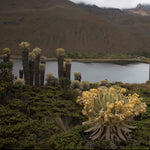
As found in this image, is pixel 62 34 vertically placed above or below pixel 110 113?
above

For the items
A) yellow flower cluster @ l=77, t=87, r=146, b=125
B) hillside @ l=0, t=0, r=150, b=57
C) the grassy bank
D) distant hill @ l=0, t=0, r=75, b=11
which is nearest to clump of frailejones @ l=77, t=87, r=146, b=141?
yellow flower cluster @ l=77, t=87, r=146, b=125

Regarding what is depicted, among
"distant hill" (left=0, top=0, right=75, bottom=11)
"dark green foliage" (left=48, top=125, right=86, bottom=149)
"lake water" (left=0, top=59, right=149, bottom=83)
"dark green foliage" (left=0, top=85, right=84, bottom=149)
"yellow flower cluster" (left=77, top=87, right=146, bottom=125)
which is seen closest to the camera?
"yellow flower cluster" (left=77, top=87, right=146, bottom=125)

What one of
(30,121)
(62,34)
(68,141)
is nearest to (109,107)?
(68,141)

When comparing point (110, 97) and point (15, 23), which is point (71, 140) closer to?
point (110, 97)

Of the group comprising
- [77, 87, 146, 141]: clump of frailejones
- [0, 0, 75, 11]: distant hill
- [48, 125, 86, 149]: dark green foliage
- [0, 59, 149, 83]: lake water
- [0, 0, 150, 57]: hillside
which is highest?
[0, 0, 75, 11]: distant hill

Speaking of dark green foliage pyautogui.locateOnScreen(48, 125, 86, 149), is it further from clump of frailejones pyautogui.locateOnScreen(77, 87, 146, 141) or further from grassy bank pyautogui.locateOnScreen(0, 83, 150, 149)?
clump of frailejones pyautogui.locateOnScreen(77, 87, 146, 141)

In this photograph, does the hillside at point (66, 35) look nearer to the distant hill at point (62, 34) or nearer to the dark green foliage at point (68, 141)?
the distant hill at point (62, 34)

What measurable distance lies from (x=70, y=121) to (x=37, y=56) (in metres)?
6.66

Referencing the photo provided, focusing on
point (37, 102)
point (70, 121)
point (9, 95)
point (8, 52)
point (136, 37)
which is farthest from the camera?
point (136, 37)

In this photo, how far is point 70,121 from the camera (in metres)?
5.50

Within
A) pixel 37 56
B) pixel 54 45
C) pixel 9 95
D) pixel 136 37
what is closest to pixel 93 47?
pixel 54 45

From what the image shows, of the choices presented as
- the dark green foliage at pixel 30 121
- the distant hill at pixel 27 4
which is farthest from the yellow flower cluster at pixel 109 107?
the distant hill at pixel 27 4

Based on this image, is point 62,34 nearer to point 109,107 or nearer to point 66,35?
point 66,35

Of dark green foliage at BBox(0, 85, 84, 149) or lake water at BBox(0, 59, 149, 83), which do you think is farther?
lake water at BBox(0, 59, 149, 83)
